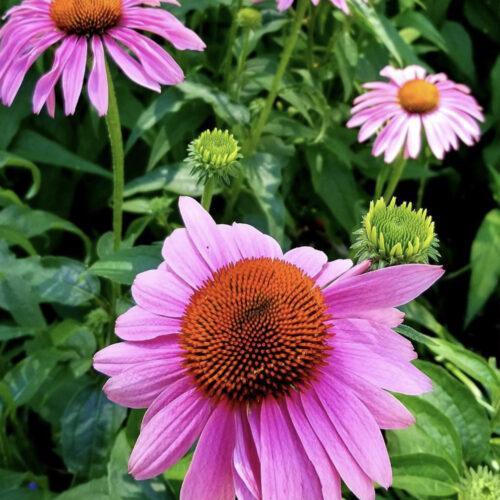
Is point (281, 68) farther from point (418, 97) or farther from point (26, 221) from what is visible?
point (26, 221)

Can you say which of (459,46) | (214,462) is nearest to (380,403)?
(214,462)

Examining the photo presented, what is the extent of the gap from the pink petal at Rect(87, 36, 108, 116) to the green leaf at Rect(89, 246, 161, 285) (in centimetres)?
19

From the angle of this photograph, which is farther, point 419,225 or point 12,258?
point 12,258

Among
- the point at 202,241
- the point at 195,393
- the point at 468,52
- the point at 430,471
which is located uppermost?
the point at 468,52

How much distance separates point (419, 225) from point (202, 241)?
25 centimetres

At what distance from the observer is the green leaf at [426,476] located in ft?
2.57

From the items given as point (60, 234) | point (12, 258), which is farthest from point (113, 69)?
point (12, 258)

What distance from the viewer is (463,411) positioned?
0.91 meters

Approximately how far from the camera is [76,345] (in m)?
1.07

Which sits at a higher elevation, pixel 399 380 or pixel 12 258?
pixel 399 380

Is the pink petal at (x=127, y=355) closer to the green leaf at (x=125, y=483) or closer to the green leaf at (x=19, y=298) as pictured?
the green leaf at (x=125, y=483)

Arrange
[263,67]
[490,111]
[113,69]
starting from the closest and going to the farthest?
[263,67]
[113,69]
[490,111]

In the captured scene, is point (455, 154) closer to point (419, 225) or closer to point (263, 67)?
point (263, 67)

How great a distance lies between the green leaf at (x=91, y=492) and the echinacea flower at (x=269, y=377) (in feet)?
1.35
